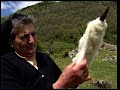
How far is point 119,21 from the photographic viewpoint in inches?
94.0

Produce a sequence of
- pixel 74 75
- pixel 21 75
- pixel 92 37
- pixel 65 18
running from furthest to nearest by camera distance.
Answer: pixel 65 18 < pixel 21 75 < pixel 74 75 < pixel 92 37

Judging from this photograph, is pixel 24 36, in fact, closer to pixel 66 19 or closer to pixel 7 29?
pixel 7 29

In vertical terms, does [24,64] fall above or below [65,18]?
above

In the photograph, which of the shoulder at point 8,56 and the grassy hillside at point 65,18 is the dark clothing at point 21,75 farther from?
the grassy hillside at point 65,18

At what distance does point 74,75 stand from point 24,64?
76 cm

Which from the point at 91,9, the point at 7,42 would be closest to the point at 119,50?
the point at 7,42

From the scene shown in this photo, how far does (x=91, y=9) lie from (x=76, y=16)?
350 centimetres

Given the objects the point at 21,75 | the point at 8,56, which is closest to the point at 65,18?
the point at 8,56

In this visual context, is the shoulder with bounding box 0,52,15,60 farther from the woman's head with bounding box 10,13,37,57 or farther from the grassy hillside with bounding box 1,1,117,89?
the grassy hillside with bounding box 1,1,117,89

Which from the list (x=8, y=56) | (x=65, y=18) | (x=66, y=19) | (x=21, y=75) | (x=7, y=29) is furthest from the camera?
(x=65, y=18)

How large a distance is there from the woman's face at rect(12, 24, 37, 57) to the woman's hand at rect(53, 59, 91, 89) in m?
0.65

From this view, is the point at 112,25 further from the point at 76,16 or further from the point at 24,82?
the point at 24,82

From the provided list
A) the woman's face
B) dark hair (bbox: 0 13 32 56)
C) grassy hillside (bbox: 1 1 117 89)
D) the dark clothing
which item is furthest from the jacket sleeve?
grassy hillside (bbox: 1 1 117 89)

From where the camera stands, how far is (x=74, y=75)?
246 cm
